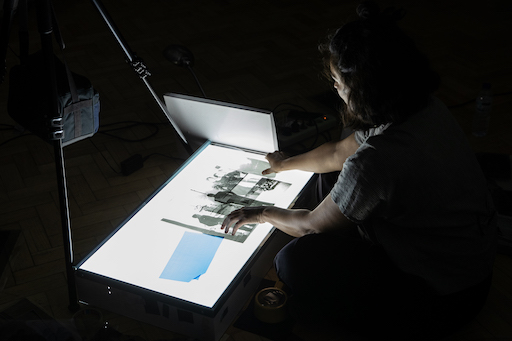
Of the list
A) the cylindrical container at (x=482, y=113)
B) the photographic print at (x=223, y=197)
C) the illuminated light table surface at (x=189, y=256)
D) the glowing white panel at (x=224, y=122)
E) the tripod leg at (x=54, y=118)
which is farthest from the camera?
the cylindrical container at (x=482, y=113)

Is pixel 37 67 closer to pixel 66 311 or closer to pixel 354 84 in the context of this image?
pixel 66 311

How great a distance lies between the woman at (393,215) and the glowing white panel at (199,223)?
0.18 metres

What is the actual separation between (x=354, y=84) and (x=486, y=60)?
2.38m

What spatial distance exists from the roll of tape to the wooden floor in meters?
0.06

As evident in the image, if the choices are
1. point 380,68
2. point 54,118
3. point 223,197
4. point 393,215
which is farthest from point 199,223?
point 380,68

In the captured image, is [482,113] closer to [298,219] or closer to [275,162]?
[275,162]

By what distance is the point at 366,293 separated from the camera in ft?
4.50

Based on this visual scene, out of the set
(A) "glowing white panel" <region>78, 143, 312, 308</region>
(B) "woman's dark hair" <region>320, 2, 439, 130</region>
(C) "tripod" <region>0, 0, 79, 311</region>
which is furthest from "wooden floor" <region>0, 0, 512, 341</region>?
(B) "woman's dark hair" <region>320, 2, 439, 130</region>

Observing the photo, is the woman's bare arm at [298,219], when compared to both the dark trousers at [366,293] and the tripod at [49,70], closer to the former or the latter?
the dark trousers at [366,293]

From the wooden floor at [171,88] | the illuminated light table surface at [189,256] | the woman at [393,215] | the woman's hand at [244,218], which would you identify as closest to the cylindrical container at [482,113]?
the wooden floor at [171,88]

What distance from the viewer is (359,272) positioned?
1.38 metres

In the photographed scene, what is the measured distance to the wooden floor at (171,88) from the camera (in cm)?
179

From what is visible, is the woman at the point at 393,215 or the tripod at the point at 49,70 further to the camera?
the tripod at the point at 49,70

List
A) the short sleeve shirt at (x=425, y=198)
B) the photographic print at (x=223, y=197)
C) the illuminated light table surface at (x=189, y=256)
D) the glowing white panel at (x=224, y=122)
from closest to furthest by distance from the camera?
the short sleeve shirt at (x=425, y=198) → the illuminated light table surface at (x=189, y=256) → the photographic print at (x=223, y=197) → the glowing white panel at (x=224, y=122)
